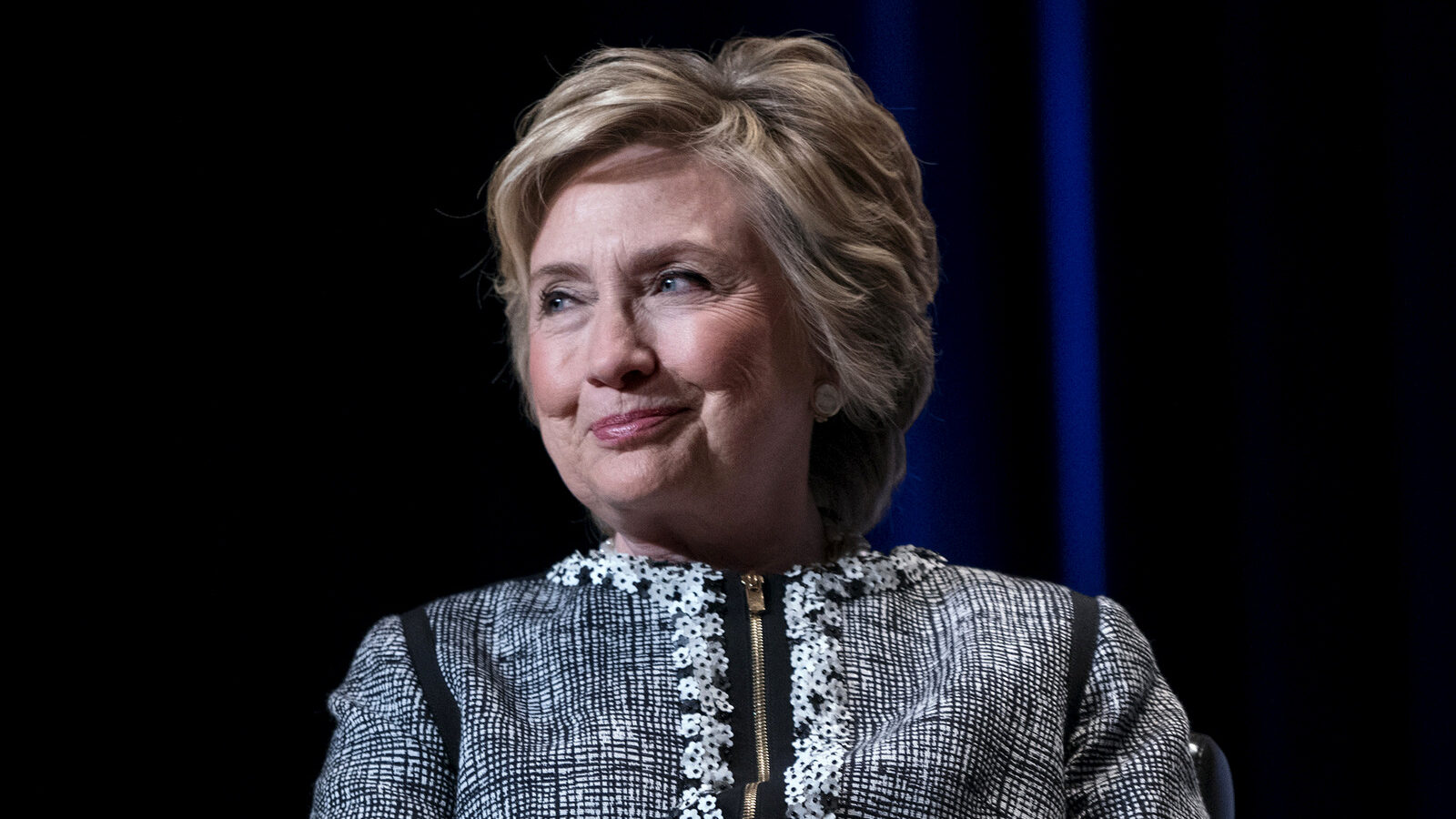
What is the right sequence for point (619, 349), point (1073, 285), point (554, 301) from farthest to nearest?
point (1073, 285), point (554, 301), point (619, 349)

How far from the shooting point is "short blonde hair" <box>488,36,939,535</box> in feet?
4.86

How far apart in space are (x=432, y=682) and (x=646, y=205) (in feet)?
1.67

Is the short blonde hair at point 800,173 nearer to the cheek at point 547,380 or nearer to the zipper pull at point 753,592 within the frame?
the cheek at point 547,380

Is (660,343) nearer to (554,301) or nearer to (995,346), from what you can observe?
(554,301)

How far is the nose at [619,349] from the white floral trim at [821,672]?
257 millimetres

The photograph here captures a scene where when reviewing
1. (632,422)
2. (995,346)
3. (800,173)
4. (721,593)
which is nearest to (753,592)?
(721,593)

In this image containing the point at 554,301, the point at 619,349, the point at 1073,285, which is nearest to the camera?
the point at 619,349

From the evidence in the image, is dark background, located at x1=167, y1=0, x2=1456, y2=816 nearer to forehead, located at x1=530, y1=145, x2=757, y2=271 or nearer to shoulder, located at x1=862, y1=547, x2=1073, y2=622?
shoulder, located at x1=862, y1=547, x2=1073, y2=622

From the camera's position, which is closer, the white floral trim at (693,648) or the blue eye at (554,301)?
the white floral trim at (693,648)

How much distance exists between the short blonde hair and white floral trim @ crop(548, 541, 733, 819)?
282mm

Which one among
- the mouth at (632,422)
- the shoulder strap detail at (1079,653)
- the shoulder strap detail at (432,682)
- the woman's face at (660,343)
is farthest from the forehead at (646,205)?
the shoulder strap detail at (1079,653)

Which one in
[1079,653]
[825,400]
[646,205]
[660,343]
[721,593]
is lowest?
[1079,653]

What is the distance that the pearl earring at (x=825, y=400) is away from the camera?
1561 mm

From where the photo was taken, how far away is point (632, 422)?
55.5 inches
